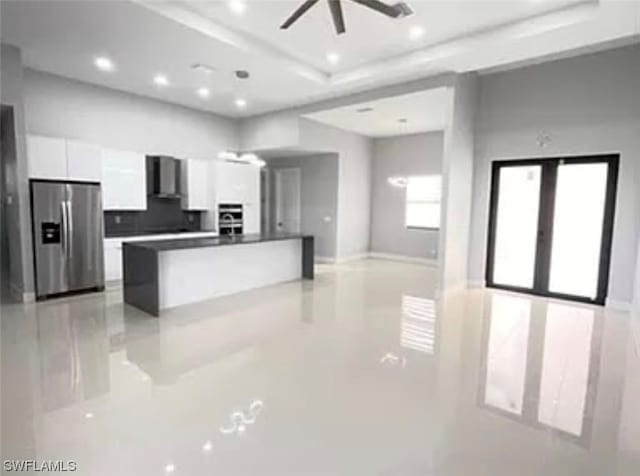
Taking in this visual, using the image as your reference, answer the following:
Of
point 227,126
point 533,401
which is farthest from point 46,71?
point 533,401

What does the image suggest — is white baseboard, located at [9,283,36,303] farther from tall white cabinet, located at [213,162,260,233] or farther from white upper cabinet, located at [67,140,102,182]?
tall white cabinet, located at [213,162,260,233]

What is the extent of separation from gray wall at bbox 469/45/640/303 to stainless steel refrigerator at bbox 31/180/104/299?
238 inches

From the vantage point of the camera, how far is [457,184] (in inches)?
237

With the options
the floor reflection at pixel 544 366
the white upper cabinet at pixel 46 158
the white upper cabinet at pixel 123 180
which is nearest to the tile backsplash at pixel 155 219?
the white upper cabinet at pixel 123 180

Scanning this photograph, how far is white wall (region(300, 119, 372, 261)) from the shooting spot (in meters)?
8.39

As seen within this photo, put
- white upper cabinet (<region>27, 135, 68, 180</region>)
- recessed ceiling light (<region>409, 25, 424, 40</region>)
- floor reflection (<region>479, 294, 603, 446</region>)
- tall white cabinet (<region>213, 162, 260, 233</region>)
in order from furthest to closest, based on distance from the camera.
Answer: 1. tall white cabinet (<region>213, 162, 260, 233</region>)
2. white upper cabinet (<region>27, 135, 68, 180</region>)
3. recessed ceiling light (<region>409, 25, 424, 40</region>)
4. floor reflection (<region>479, 294, 603, 446</region>)

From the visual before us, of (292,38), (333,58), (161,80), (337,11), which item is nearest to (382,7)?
(337,11)

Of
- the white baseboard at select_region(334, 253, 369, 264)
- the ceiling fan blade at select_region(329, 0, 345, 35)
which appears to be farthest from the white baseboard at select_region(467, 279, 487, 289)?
the ceiling fan blade at select_region(329, 0, 345, 35)

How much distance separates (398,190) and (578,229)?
4.35 metres

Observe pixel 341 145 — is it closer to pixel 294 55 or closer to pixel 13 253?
pixel 294 55

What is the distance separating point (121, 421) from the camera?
2.42 m

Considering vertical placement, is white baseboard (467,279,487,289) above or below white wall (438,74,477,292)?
below

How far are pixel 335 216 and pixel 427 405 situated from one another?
→ 6405 mm

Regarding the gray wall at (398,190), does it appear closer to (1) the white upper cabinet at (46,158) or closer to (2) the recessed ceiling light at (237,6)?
(2) the recessed ceiling light at (237,6)
